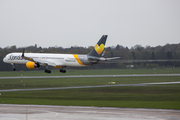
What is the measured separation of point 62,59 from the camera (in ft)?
274

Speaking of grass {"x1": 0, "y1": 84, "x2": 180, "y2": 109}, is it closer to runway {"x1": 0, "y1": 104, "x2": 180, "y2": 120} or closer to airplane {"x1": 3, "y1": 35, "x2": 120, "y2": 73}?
runway {"x1": 0, "y1": 104, "x2": 180, "y2": 120}

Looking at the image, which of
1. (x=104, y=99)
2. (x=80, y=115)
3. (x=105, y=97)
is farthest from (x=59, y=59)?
(x=80, y=115)

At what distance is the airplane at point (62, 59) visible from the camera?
79.8 meters

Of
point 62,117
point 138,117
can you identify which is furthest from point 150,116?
point 62,117

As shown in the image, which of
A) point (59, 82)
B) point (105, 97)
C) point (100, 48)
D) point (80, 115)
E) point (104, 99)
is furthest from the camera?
point (100, 48)

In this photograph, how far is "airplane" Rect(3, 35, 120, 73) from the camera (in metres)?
79.8

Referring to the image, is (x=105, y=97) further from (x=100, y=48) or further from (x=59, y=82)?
(x=100, y=48)

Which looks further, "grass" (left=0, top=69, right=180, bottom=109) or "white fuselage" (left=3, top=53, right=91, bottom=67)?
"white fuselage" (left=3, top=53, right=91, bottom=67)

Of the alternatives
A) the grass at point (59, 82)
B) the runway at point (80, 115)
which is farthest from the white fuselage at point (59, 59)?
the runway at point (80, 115)

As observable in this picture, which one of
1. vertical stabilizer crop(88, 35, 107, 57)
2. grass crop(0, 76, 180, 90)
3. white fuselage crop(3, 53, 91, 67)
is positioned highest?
vertical stabilizer crop(88, 35, 107, 57)

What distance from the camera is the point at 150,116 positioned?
26938 mm

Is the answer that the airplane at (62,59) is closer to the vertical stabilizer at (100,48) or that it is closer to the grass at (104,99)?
Answer: the vertical stabilizer at (100,48)

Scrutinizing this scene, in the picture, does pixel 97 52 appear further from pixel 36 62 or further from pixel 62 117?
pixel 62 117

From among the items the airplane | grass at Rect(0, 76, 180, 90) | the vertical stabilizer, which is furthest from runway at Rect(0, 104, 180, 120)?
the vertical stabilizer
